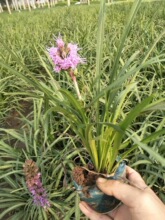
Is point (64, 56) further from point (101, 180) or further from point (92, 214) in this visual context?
point (92, 214)

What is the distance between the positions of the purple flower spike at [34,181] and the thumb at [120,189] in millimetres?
245

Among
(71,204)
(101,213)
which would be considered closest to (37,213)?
(71,204)

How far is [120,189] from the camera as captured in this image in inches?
38.9

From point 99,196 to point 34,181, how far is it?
0.26m

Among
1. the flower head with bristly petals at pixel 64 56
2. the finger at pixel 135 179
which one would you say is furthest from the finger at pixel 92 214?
the flower head with bristly petals at pixel 64 56

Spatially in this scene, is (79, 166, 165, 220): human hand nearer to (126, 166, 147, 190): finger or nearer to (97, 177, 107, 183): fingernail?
(97, 177, 107, 183): fingernail

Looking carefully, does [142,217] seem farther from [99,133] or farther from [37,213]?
[37,213]

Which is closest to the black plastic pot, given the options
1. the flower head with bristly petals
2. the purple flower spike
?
the purple flower spike

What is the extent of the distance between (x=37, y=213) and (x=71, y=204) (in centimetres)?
19

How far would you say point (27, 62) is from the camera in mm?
3816

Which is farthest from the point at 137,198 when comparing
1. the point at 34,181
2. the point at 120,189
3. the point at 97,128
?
the point at 34,181

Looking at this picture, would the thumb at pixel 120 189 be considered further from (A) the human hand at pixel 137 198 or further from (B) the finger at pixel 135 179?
(B) the finger at pixel 135 179

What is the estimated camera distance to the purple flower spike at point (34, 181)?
1028mm

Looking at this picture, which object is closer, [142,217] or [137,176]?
[142,217]
